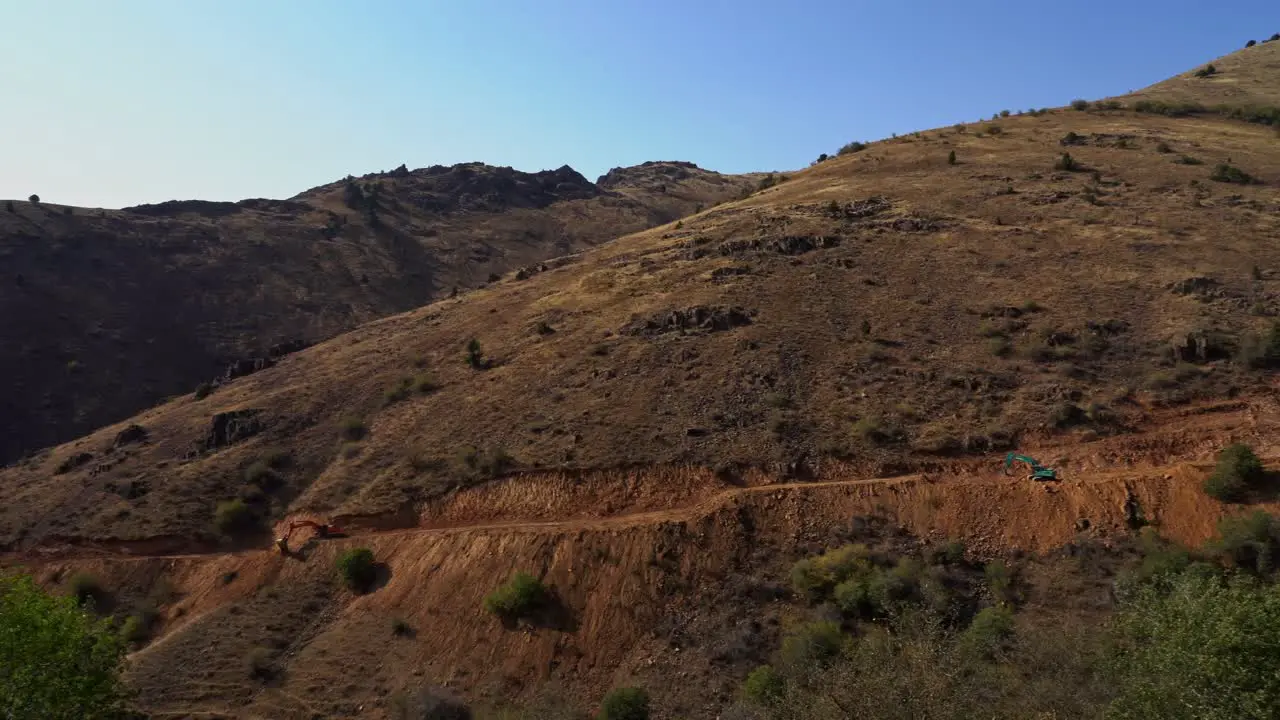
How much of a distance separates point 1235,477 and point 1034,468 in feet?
15.9

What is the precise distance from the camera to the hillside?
814 inches

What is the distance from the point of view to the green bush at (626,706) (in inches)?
702

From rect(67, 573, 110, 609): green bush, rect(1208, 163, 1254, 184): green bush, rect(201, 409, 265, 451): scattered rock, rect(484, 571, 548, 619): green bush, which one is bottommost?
rect(484, 571, 548, 619): green bush

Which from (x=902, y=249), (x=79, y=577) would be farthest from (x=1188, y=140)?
(x=79, y=577)

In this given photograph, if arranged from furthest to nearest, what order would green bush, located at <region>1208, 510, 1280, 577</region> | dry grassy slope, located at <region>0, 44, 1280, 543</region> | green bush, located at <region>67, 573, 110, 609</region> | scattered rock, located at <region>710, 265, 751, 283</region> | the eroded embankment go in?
scattered rock, located at <region>710, 265, 751, 283</region>, dry grassy slope, located at <region>0, 44, 1280, 543</region>, green bush, located at <region>67, 573, 110, 609</region>, the eroded embankment, green bush, located at <region>1208, 510, 1280, 577</region>

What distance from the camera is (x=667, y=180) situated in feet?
461

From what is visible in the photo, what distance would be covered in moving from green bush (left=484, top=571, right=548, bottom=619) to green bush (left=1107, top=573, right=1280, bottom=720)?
14.7 m

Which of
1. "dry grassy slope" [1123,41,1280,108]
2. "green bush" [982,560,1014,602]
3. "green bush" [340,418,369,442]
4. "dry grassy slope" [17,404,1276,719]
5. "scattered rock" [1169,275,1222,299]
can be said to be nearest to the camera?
"green bush" [982,560,1014,602]

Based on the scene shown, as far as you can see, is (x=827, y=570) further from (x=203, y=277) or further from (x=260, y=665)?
(x=203, y=277)

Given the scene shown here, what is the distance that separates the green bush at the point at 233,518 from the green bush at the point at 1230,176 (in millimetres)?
57295

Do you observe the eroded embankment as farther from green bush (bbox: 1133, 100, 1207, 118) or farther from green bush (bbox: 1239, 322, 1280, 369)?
green bush (bbox: 1133, 100, 1207, 118)

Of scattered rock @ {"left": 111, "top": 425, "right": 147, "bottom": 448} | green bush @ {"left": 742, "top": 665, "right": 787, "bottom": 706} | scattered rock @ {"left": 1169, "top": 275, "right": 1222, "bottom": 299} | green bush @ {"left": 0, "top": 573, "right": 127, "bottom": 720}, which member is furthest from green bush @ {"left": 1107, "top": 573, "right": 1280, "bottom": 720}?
scattered rock @ {"left": 111, "top": 425, "right": 147, "bottom": 448}

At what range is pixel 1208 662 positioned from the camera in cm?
1088

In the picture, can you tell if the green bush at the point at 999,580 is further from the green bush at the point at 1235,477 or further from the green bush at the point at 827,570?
the green bush at the point at 1235,477
